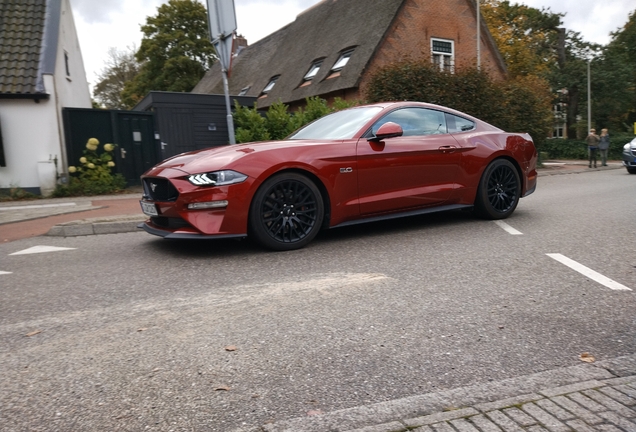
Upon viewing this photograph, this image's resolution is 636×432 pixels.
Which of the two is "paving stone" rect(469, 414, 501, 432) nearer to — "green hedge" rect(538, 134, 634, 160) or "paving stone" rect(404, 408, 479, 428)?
"paving stone" rect(404, 408, 479, 428)

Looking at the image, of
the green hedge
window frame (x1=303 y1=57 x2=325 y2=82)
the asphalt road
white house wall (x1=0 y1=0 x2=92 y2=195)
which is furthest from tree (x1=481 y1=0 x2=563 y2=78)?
the asphalt road

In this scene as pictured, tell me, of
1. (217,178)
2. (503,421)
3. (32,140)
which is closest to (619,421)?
(503,421)

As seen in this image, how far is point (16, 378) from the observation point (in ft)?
8.89

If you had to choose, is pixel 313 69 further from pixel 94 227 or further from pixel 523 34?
pixel 523 34

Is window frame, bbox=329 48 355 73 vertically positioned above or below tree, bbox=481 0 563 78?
below

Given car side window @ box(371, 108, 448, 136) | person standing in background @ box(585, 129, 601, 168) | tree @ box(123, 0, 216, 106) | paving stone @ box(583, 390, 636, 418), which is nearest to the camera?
paving stone @ box(583, 390, 636, 418)

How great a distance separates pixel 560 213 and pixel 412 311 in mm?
5293

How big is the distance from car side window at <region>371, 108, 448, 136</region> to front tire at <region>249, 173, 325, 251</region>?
1277 mm

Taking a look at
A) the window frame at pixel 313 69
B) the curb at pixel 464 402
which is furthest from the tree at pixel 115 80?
the curb at pixel 464 402

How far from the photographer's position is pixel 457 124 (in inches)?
269

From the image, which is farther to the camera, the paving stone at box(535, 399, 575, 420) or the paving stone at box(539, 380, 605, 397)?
the paving stone at box(539, 380, 605, 397)

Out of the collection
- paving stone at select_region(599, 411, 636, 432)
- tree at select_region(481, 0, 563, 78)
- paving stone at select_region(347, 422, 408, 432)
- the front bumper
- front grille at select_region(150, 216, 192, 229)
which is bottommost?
paving stone at select_region(599, 411, 636, 432)

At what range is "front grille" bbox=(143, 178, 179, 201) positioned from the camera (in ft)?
17.2

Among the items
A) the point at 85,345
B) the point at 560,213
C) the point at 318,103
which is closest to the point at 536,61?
the point at 318,103
